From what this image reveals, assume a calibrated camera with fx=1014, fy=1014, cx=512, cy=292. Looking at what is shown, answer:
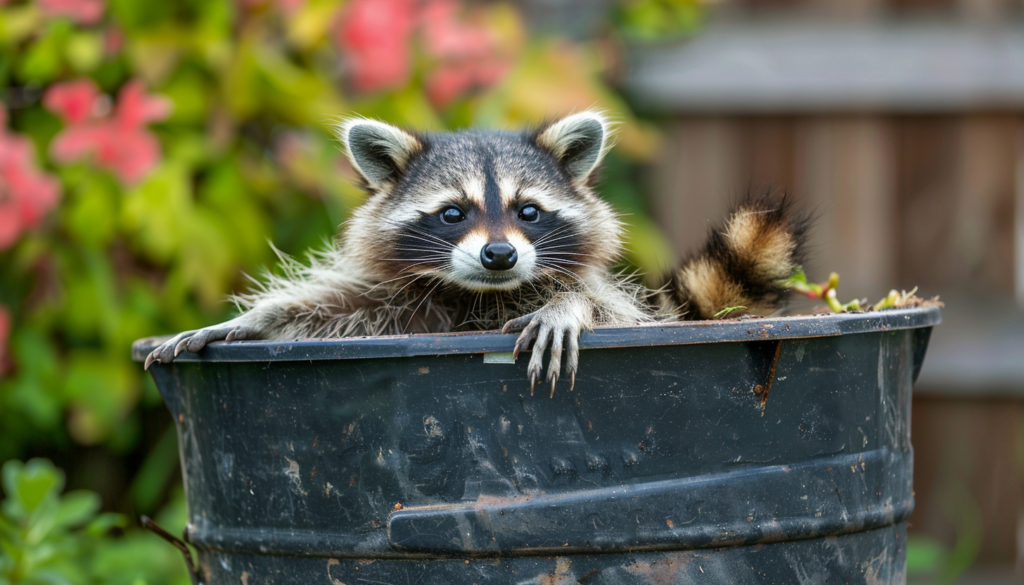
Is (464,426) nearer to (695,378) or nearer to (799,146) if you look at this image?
(695,378)

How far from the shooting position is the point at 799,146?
15.5 ft

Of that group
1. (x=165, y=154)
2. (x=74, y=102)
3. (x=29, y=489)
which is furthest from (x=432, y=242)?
(x=165, y=154)

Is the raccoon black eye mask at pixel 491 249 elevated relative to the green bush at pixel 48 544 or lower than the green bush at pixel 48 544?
elevated

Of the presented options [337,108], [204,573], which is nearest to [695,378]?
[204,573]

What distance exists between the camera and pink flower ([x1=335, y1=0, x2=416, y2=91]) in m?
3.77

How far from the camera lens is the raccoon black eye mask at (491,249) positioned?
2400 millimetres

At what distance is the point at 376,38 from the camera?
3785 mm

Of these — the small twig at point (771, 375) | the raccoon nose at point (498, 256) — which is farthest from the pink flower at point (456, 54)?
the small twig at point (771, 375)

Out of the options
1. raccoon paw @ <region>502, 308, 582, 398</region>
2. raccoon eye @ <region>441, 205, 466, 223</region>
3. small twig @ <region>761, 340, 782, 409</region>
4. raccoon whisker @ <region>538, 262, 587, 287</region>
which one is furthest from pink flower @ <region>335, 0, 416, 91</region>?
small twig @ <region>761, 340, 782, 409</region>

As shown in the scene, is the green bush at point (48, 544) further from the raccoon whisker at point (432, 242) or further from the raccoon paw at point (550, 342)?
the raccoon paw at point (550, 342)

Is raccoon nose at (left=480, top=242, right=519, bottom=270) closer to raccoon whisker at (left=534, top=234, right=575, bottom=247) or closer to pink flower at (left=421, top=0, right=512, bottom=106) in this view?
raccoon whisker at (left=534, top=234, right=575, bottom=247)

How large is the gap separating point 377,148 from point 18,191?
1.44 meters

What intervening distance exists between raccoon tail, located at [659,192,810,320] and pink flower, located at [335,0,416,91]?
1.73m

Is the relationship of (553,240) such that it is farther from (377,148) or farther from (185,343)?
(185,343)
